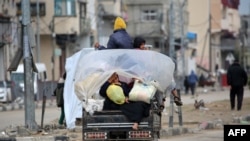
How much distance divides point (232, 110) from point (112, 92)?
15.4 metres

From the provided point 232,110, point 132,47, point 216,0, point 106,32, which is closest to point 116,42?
point 132,47

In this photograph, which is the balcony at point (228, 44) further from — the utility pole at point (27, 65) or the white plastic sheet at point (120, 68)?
the white plastic sheet at point (120, 68)

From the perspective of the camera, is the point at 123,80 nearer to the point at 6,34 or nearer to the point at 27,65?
the point at 27,65

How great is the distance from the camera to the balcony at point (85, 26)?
232 feet

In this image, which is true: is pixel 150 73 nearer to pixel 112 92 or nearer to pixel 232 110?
pixel 112 92

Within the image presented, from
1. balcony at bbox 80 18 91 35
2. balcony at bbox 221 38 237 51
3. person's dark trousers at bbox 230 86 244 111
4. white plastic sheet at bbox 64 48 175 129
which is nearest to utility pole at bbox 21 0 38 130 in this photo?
white plastic sheet at bbox 64 48 175 129

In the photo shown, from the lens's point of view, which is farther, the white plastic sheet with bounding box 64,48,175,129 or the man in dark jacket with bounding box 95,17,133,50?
the man in dark jacket with bounding box 95,17,133,50

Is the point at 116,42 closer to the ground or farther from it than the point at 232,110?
farther from it

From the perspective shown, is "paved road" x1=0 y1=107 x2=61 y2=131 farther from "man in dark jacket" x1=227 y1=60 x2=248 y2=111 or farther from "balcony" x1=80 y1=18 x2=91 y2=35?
"balcony" x1=80 y1=18 x2=91 y2=35

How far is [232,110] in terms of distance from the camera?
29.5 meters

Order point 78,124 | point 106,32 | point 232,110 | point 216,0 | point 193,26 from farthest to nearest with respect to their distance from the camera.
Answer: point 193,26 → point 106,32 → point 216,0 → point 232,110 → point 78,124

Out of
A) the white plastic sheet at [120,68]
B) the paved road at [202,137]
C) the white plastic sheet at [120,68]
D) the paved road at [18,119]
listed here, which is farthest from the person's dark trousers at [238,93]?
the white plastic sheet at [120,68]

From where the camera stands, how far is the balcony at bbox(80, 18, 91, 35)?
70.6 m

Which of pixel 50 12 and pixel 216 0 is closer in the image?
pixel 50 12
